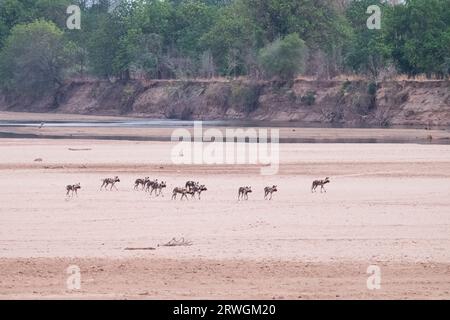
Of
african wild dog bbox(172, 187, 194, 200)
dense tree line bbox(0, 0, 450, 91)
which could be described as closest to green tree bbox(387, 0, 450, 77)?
dense tree line bbox(0, 0, 450, 91)

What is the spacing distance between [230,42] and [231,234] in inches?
2995

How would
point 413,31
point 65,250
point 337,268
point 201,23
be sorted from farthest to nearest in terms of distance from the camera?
point 201,23 → point 413,31 → point 65,250 → point 337,268

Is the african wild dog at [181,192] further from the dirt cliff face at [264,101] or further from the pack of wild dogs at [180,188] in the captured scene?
the dirt cliff face at [264,101]

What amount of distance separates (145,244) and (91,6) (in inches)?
4725

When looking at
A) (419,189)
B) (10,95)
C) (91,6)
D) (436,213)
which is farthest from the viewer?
(91,6)

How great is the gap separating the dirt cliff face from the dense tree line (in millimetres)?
2320

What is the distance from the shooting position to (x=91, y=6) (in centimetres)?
13650

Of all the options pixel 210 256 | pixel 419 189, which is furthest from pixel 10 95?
pixel 210 256

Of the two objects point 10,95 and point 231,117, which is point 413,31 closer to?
point 231,117

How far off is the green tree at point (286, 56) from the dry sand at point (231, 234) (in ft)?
167

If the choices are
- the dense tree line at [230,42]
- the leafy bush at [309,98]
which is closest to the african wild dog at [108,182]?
the dense tree line at [230,42]

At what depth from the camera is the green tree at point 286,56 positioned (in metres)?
85.4

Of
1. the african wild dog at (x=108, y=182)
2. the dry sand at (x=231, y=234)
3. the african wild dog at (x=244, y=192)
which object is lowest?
the dry sand at (x=231, y=234)
